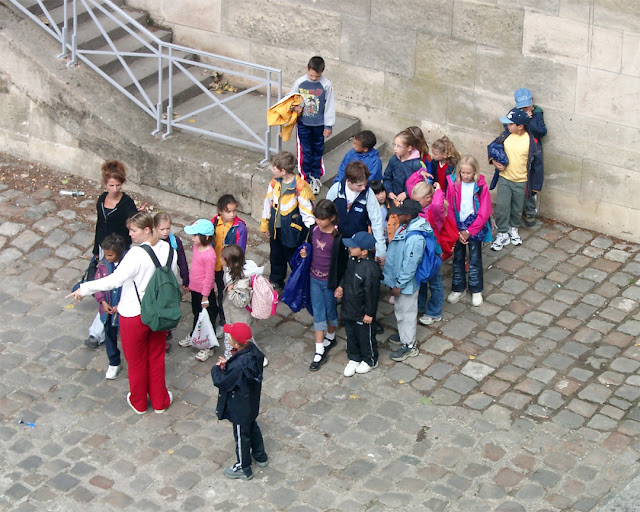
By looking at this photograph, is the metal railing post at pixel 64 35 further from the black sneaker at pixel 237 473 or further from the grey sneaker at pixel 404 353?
the black sneaker at pixel 237 473

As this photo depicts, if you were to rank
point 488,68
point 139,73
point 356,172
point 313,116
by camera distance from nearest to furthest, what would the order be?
point 356,172 → point 313,116 → point 488,68 → point 139,73

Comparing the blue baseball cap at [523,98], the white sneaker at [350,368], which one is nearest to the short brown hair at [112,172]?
the white sneaker at [350,368]

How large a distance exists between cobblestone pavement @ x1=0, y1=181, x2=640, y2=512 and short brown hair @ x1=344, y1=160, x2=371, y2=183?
1449 mm

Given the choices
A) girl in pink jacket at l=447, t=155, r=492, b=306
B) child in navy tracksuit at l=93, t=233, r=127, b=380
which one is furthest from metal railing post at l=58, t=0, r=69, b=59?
girl in pink jacket at l=447, t=155, r=492, b=306

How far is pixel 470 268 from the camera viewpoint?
9.77m

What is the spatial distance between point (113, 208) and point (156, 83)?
3.55 metres

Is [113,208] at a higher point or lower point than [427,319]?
higher

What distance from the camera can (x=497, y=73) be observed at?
1086 centimetres

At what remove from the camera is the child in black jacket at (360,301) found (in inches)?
335

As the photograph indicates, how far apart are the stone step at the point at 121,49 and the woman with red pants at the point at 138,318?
165 inches

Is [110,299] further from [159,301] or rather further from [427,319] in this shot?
[427,319]

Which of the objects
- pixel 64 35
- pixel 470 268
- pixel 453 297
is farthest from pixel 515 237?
pixel 64 35

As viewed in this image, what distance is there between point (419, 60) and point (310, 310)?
356 centimetres

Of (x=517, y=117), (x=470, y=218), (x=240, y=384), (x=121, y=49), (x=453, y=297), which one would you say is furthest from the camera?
(x=121, y=49)
